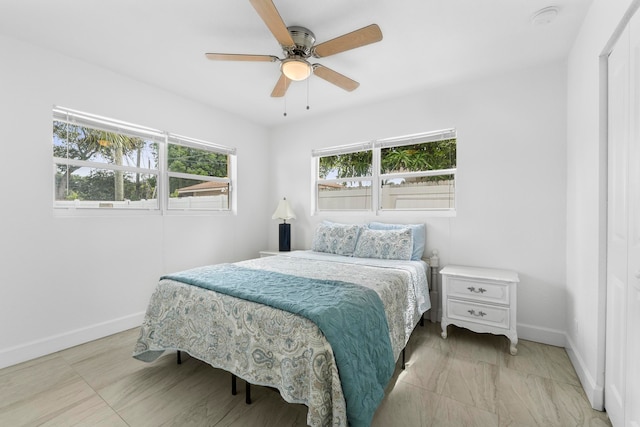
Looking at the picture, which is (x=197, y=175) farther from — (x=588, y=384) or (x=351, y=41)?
(x=588, y=384)

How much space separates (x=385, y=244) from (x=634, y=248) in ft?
6.04

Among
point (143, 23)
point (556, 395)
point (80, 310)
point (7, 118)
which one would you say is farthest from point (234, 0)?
point (556, 395)

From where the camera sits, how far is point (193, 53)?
241 centimetres

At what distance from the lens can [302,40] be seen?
207 centimetres

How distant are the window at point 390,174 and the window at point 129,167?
4.75 ft

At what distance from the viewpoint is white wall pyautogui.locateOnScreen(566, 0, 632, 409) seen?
164cm

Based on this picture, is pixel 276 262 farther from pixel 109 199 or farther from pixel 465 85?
pixel 465 85

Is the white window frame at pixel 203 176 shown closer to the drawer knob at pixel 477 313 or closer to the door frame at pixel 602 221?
the drawer knob at pixel 477 313

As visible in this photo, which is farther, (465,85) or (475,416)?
(465,85)

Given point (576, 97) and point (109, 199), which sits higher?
point (576, 97)

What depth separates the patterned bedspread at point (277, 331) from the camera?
4.21ft

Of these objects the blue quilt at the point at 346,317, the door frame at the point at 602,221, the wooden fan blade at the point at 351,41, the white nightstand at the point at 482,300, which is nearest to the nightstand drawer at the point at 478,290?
the white nightstand at the point at 482,300

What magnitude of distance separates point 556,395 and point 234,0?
10.7ft

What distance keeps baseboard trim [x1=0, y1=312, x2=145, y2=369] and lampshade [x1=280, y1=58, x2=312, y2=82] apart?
9.24 ft
